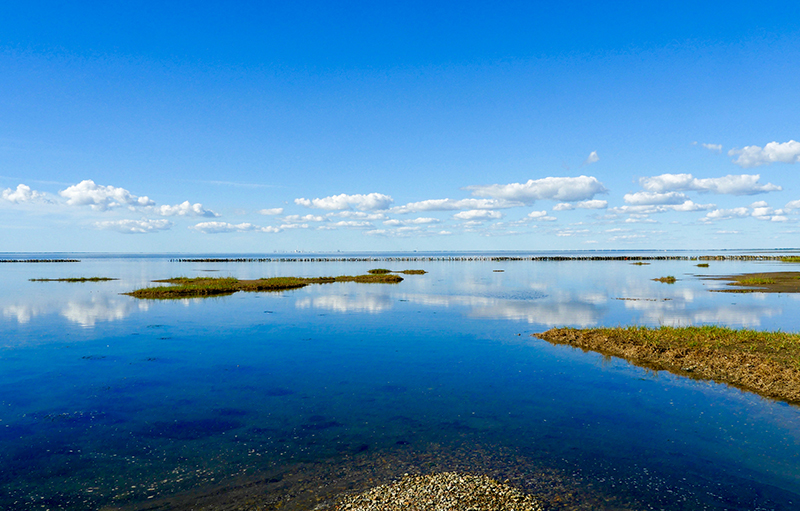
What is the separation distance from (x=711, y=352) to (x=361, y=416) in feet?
66.7

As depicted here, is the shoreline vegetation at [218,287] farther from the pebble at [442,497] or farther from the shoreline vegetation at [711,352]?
the pebble at [442,497]

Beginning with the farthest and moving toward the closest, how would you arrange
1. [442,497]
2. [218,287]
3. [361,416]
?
[218,287] < [361,416] < [442,497]

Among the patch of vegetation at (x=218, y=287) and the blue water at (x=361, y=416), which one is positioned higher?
the patch of vegetation at (x=218, y=287)

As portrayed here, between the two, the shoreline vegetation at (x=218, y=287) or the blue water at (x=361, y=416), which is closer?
the blue water at (x=361, y=416)

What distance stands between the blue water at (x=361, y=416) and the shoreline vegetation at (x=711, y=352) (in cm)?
139

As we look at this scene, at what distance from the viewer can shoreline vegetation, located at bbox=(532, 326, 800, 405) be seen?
2003 cm

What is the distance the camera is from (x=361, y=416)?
17.2 m

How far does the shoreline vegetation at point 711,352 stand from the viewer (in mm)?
20031

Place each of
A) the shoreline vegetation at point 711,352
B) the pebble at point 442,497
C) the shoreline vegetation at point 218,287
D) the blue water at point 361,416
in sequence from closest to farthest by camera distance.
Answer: the pebble at point 442,497
the blue water at point 361,416
the shoreline vegetation at point 711,352
the shoreline vegetation at point 218,287

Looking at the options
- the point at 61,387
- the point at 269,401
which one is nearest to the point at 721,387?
the point at 269,401

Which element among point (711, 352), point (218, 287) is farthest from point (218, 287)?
point (711, 352)

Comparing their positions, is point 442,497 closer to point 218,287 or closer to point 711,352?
point 711,352

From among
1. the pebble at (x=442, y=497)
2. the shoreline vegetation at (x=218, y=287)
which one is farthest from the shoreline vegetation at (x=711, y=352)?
the shoreline vegetation at (x=218, y=287)

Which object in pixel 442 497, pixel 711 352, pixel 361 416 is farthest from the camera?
pixel 711 352
